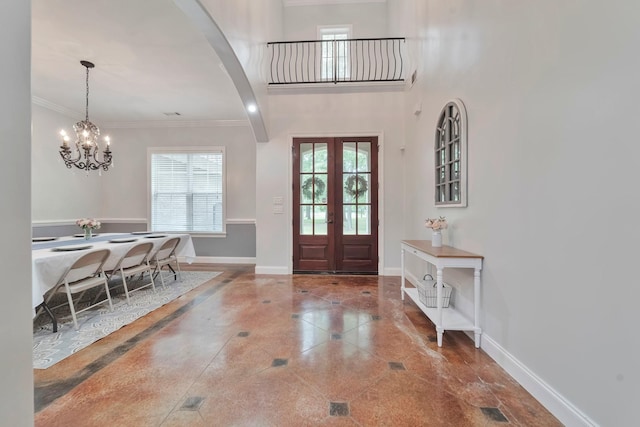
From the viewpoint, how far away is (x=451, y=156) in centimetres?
290

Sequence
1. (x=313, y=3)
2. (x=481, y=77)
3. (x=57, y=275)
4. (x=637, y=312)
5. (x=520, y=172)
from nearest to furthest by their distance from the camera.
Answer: (x=637, y=312), (x=520, y=172), (x=481, y=77), (x=57, y=275), (x=313, y=3)

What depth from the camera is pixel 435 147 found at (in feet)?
10.7

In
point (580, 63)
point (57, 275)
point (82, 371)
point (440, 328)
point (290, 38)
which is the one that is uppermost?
point (290, 38)

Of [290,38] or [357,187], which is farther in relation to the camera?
[290,38]

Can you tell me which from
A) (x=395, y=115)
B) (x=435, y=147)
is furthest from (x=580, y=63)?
(x=395, y=115)

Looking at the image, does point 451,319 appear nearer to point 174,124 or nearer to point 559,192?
point 559,192

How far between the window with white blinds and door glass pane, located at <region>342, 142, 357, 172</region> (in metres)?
2.98

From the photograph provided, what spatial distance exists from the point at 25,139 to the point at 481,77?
2872 millimetres

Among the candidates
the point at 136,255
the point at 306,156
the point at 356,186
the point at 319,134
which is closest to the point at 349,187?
the point at 356,186

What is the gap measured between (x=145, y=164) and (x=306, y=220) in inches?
167

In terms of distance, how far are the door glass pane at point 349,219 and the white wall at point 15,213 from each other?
4.27m

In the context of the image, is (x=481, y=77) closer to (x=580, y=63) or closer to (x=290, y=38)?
(x=580, y=63)

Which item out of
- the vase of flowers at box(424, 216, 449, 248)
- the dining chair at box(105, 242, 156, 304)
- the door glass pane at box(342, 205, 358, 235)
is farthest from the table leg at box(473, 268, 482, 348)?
the dining chair at box(105, 242, 156, 304)

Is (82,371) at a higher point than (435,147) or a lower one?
lower
